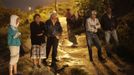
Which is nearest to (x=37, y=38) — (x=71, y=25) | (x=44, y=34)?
(x=44, y=34)

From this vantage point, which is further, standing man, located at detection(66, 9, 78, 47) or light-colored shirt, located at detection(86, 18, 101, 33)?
standing man, located at detection(66, 9, 78, 47)

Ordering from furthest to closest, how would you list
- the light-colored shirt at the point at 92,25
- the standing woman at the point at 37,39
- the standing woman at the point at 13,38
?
the light-colored shirt at the point at 92,25
the standing woman at the point at 37,39
the standing woman at the point at 13,38

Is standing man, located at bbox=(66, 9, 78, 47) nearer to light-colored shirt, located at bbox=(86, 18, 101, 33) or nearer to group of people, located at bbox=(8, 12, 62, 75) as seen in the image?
light-colored shirt, located at bbox=(86, 18, 101, 33)

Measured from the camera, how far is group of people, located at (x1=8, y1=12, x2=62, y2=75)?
10.0 metres

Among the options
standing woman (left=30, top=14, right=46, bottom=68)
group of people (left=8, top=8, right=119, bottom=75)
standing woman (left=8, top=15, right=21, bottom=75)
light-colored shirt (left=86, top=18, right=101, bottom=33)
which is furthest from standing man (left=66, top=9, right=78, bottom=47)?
standing woman (left=8, top=15, right=21, bottom=75)

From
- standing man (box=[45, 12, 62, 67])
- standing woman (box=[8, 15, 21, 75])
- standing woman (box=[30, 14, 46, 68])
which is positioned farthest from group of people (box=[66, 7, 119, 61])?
standing woman (box=[8, 15, 21, 75])

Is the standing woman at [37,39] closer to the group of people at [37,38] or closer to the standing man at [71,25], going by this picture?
the group of people at [37,38]

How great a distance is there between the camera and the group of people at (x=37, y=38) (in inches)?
395

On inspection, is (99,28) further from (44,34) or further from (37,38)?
(37,38)

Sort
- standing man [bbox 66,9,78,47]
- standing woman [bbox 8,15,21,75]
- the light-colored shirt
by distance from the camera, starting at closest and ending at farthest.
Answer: standing woman [bbox 8,15,21,75], the light-colored shirt, standing man [bbox 66,9,78,47]

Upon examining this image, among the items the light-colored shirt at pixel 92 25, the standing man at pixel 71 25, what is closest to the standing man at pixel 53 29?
the light-colored shirt at pixel 92 25

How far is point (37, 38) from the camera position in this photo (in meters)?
11.2

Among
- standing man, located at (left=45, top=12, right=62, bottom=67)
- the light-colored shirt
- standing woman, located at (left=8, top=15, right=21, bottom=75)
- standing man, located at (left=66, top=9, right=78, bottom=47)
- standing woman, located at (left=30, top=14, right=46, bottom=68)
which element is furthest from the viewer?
standing man, located at (left=66, top=9, right=78, bottom=47)

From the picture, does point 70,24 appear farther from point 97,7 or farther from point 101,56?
point 101,56
